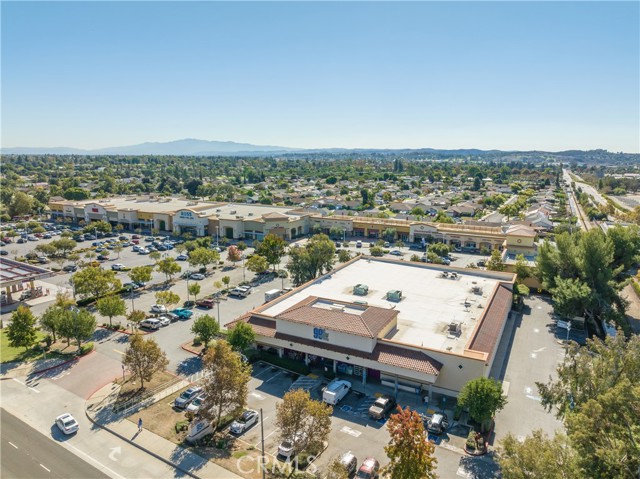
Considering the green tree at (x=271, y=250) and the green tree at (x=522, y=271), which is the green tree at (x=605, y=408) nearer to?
the green tree at (x=522, y=271)

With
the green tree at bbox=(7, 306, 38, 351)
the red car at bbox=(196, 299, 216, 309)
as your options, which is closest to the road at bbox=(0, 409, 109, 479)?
the green tree at bbox=(7, 306, 38, 351)

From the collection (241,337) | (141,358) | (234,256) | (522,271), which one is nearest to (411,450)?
(241,337)

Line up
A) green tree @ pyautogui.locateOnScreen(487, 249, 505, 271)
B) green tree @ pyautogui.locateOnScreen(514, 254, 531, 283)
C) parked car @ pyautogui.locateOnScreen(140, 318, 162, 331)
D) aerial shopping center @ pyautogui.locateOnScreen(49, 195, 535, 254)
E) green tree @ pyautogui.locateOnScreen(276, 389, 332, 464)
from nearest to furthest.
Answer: green tree @ pyautogui.locateOnScreen(276, 389, 332, 464)
parked car @ pyautogui.locateOnScreen(140, 318, 162, 331)
green tree @ pyautogui.locateOnScreen(514, 254, 531, 283)
green tree @ pyautogui.locateOnScreen(487, 249, 505, 271)
aerial shopping center @ pyautogui.locateOnScreen(49, 195, 535, 254)

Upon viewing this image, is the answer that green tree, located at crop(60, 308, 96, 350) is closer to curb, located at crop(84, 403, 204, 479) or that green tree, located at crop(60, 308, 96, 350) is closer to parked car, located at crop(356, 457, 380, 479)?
curb, located at crop(84, 403, 204, 479)

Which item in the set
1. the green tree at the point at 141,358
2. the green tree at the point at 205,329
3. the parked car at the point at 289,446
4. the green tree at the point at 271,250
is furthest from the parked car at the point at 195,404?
the green tree at the point at 271,250

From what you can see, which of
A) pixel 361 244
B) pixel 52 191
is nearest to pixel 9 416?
pixel 361 244

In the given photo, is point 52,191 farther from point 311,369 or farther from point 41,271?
point 311,369
